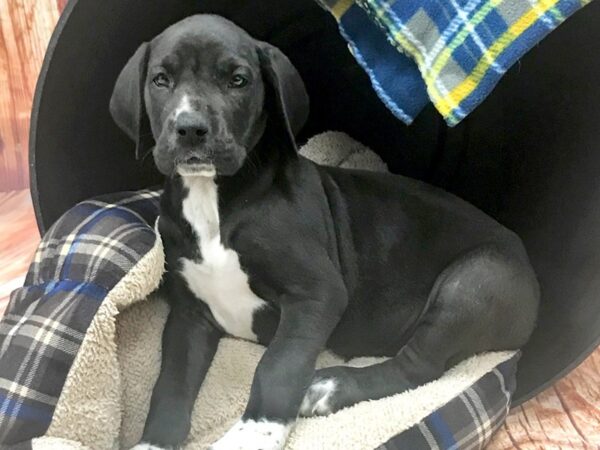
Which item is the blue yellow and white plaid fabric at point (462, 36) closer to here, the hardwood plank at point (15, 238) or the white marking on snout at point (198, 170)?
the white marking on snout at point (198, 170)

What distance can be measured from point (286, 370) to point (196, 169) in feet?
1.52

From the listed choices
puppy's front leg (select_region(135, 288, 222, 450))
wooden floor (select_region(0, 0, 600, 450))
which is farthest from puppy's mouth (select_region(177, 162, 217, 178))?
wooden floor (select_region(0, 0, 600, 450))

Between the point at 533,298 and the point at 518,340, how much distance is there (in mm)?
111

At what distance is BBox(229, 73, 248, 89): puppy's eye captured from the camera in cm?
179

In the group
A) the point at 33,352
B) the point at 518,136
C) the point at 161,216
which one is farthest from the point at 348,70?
the point at 33,352

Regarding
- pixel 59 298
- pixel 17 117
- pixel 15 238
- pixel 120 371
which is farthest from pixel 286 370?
pixel 17 117

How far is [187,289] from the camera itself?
6.70 ft

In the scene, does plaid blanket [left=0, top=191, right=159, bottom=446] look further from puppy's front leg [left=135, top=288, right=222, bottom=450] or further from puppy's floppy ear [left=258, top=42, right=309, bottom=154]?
puppy's floppy ear [left=258, top=42, right=309, bottom=154]

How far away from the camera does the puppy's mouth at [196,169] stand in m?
1.74

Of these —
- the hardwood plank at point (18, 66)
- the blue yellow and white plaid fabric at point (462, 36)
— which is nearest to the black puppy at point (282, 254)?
the blue yellow and white plaid fabric at point (462, 36)

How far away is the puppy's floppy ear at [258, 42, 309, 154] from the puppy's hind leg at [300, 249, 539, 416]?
528 mm

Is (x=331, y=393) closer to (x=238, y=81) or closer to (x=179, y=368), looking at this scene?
(x=179, y=368)

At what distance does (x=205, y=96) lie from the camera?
1.74 m

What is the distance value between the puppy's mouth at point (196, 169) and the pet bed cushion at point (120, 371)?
289mm
